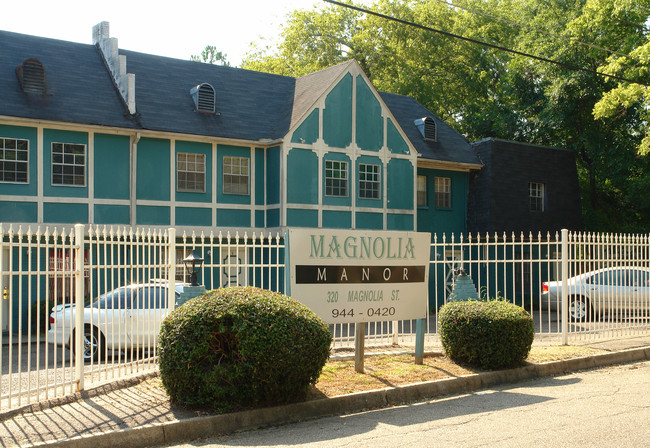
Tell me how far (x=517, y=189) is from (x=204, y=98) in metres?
12.2

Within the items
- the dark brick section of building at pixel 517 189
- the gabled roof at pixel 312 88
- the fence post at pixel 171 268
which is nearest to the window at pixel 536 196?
the dark brick section of building at pixel 517 189

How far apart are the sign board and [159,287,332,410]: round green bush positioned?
131cm

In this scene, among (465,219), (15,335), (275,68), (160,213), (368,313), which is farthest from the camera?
(275,68)

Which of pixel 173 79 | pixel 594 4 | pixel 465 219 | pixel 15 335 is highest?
pixel 594 4

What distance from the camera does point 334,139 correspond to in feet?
72.6

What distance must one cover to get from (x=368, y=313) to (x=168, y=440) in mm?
3655

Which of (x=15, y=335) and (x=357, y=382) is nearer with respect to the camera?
(x=357, y=382)

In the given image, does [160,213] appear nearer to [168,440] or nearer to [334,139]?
[334,139]

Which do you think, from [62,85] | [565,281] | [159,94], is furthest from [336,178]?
[565,281]

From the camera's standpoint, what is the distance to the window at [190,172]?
20.5 m

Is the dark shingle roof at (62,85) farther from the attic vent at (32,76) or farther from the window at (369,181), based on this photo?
the window at (369,181)

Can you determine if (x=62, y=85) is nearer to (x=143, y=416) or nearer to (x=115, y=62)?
(x=115, y=62)

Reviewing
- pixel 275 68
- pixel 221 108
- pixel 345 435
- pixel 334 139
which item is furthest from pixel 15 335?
pixel 275 68

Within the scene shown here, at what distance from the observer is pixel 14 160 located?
18.0 meters
